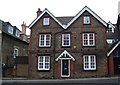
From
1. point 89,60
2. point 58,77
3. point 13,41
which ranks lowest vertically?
point 58,77

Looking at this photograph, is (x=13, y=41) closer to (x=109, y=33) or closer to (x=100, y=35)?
(x=100, y=35)

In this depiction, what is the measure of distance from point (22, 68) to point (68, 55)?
7651mm

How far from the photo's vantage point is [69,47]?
102ft

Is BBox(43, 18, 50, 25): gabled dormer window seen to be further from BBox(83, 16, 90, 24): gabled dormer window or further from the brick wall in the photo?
BBox(83, 16, 90, 24): gabled dormer window

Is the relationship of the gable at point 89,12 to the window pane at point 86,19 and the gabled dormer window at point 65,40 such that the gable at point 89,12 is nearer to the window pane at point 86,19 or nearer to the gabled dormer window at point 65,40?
the window pane at point 86,19

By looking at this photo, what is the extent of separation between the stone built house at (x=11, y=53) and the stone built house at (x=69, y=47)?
262cm

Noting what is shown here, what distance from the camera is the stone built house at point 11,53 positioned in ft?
109

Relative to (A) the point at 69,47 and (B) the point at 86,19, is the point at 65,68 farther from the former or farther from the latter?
(B) the point at 86,19

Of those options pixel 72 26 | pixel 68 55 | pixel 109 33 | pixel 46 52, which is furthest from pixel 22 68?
pixel 109 33

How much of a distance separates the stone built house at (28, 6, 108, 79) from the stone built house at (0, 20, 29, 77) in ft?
8.59

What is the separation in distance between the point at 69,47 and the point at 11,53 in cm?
1212

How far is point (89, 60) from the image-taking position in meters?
30.3

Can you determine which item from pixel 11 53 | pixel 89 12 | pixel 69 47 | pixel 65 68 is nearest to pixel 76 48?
pixel 69 47

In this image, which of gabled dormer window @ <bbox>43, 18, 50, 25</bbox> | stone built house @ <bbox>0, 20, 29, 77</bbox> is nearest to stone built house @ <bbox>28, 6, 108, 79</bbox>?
gabled dormer window @ <bbox>43, 18, 50, 25</bbox>
